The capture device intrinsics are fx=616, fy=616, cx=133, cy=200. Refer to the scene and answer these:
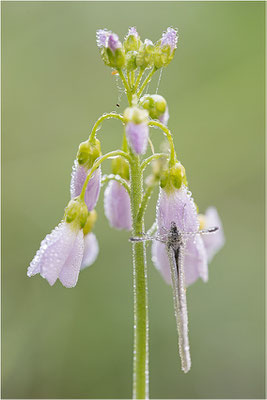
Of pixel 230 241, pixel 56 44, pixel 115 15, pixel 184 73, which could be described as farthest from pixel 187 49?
pixel 230 241

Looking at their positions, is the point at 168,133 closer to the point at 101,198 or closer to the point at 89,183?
the point at 89,183

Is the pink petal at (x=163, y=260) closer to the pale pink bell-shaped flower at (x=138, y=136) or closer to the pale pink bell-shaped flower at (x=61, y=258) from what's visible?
the pale pink bell-shaped flower at (x=61, y=258)

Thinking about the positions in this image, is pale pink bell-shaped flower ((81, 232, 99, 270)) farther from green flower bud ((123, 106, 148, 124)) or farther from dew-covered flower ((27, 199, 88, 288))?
green flower bud ((123, 106, 148, 124))

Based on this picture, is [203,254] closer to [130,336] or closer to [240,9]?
[130,336]

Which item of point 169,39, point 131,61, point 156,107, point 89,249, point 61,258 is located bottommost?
point 61,258

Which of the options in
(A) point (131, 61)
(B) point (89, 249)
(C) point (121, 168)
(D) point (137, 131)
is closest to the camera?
(D) point (137, 131)

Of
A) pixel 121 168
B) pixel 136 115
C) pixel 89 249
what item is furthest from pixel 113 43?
pixel 89 249
